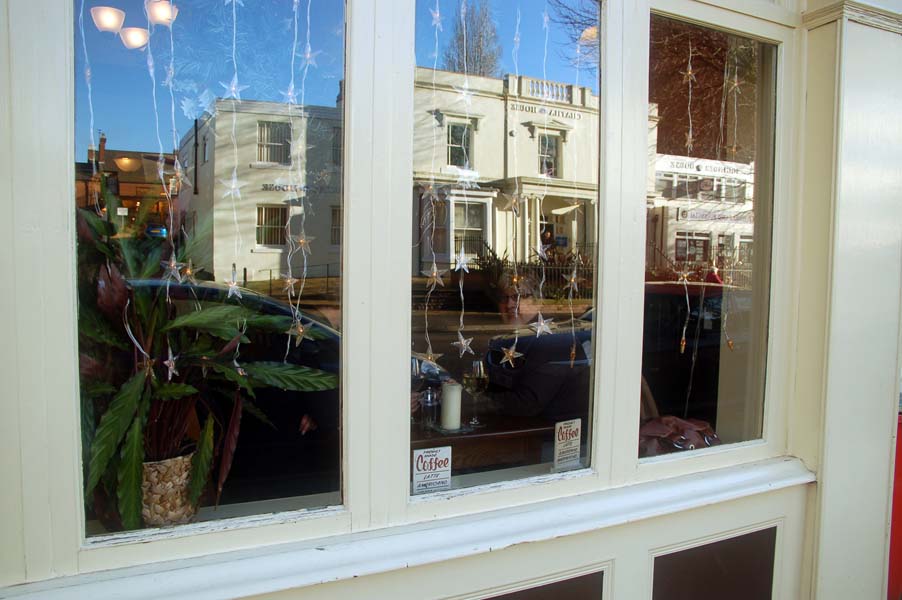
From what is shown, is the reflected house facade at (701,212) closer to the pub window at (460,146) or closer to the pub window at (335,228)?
the pub window at (460,146)

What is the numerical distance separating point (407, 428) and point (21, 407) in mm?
762

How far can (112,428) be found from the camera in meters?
1.23

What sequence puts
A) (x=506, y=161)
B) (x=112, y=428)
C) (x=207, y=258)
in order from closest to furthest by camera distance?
(x=112, y=428) < (x=207, y=258) < (x=506, y=161)

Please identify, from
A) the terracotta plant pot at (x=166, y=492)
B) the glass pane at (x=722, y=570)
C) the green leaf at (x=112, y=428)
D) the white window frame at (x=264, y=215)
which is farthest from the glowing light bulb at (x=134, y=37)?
the glass pane at (x=722, y=570)

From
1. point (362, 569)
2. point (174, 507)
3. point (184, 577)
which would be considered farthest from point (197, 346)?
point (362, 569)

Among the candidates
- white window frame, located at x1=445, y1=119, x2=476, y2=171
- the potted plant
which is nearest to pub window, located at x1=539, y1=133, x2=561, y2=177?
white window frame, located at x1=445, y1=119, x2=476, y2=171

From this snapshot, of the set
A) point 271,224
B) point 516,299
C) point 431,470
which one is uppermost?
point 271,224

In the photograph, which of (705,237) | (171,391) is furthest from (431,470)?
(705,237)

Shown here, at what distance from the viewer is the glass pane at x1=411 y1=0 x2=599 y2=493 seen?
175 centimetres

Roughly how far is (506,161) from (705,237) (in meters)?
0.95

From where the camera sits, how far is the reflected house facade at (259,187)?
158 centimetres

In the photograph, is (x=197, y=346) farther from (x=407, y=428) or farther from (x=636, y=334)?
(x=636, y=334)

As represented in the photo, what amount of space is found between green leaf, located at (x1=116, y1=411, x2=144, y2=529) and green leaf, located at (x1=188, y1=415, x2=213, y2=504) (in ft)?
0.37

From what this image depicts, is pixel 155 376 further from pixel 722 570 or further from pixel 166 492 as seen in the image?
pixel 722 570
